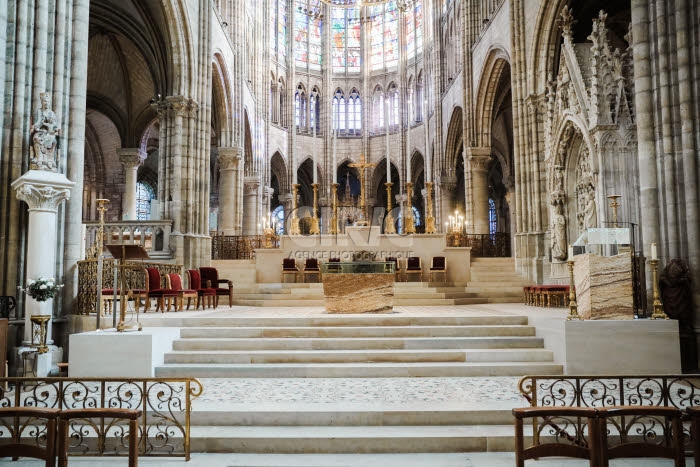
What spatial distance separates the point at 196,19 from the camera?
16.3 m

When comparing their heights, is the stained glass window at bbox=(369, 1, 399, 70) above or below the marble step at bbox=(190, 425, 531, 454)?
above

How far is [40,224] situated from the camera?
7750mm

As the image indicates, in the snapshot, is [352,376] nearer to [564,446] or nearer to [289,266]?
[564,446]

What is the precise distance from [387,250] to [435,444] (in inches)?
446

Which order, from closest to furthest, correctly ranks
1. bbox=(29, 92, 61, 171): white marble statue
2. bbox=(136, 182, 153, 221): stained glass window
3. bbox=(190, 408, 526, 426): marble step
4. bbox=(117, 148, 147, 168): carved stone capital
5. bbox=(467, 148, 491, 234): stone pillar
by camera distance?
bbox=(190, 408, 526, 426): marble step
bbox=(29, 92, 61, 171): white marble statue
bbox=(117, 148, 147, 168): carved stone capital
bbox=(467, 148, 491, 234): stone pillar
bbox=(136, 182, 153, 221): stained glass window

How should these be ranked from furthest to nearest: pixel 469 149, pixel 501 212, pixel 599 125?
pixel 501 212 < pixel 469 149 < pixel 599 125

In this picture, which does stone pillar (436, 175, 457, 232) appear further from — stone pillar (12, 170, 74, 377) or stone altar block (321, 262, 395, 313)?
stone pillar (12, 170, 74, 377)

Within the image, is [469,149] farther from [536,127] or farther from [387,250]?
[387,250]

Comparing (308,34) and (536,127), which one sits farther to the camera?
(308,34)

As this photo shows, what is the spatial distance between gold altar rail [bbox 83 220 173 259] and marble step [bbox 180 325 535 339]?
6820 millimetres

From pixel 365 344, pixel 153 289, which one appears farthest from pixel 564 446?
pixel 153 289

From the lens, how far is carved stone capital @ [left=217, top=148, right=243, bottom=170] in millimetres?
22047

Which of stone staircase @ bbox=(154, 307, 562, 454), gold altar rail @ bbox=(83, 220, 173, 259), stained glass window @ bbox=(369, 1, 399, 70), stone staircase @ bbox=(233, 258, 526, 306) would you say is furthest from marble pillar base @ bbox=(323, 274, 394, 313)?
stained glass window @ bbox=(369, 1, 399, 70)

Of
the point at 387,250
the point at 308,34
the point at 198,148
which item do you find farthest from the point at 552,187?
the point at 308,34
